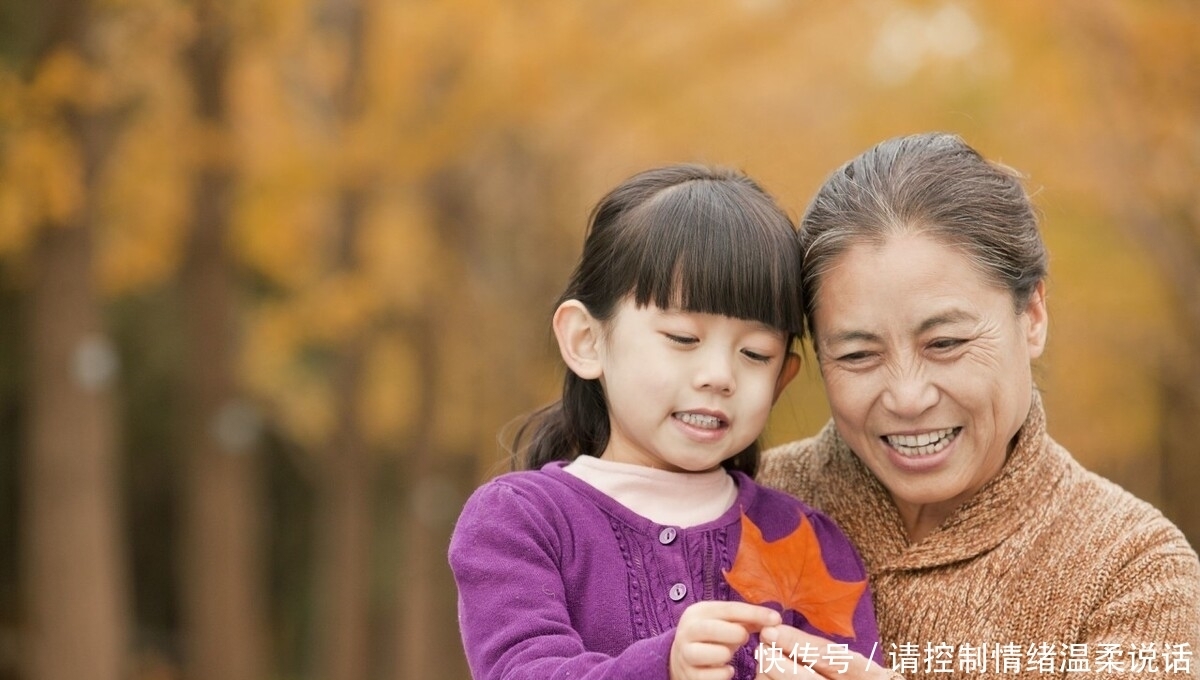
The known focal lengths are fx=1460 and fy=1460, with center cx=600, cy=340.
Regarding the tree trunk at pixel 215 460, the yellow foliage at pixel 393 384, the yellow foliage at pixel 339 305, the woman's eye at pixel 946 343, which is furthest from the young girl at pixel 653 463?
the yellow foliage at pixel 393 384

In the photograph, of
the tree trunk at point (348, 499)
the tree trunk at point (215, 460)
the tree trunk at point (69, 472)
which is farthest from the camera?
the tree trunk at point (348, 499)

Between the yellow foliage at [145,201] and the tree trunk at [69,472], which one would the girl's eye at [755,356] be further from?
the yellow foliage at [145,201]

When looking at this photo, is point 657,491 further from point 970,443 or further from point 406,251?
point 406,251

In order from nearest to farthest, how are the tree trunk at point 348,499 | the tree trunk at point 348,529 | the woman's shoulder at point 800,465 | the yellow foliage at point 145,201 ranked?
the woman's shoulder at point 800,465 → the yellow foliage at point 145,201 → the tree trunk at point 348,499 → the tree trunk at point 348,529

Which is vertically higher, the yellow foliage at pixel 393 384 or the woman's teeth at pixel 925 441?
the woman's teeth at pixel 925 441

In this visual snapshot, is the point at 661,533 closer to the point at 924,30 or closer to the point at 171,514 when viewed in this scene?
the point at 924,30

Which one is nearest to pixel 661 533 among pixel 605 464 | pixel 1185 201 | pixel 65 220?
pixel 605 464

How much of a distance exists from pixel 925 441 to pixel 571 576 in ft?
2.32

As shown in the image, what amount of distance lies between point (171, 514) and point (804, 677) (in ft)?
46.0

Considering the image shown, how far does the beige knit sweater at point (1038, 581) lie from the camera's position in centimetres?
246

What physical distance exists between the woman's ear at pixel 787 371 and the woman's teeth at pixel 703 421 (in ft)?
0.53

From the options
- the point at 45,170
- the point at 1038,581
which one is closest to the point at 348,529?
the point at 45,170

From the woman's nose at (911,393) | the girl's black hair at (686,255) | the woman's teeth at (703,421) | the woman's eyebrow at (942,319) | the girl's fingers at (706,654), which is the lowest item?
the girl's fingers at (706,654)

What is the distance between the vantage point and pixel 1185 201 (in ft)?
26.6
